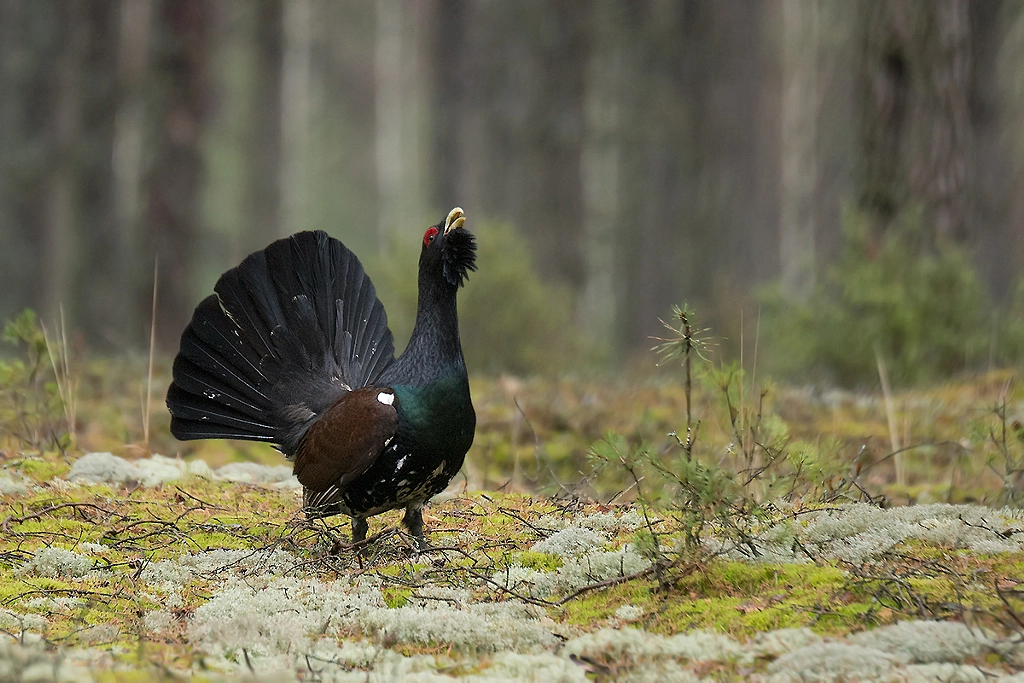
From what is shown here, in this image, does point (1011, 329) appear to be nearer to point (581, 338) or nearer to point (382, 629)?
point (581, 338)

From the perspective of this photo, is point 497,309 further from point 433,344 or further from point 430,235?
point 433,344

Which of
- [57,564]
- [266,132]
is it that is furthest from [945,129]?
[266,132]

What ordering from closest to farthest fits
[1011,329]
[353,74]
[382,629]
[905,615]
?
[905,615], [382,629], [1011,329], [353,74]

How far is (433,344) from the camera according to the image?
15.3 ft

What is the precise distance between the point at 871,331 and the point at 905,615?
257 inches

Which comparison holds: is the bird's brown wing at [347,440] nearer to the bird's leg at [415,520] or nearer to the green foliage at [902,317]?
the bird's leg at [415,520]

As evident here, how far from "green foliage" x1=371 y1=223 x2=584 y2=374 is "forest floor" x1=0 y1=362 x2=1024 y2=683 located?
233 inches

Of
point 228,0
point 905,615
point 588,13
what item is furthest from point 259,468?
point 228,0

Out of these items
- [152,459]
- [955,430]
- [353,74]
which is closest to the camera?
[152,459]

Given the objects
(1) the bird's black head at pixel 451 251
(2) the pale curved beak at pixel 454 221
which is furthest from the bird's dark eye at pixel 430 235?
(2) the pale curved beak at pixel 454 221

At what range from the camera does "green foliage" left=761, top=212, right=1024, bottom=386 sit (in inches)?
349

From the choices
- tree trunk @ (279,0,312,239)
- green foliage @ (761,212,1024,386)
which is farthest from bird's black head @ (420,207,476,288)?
tree trunk @ (279,0,312,239)

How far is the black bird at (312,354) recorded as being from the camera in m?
4.65

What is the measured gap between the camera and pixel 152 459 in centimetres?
604
